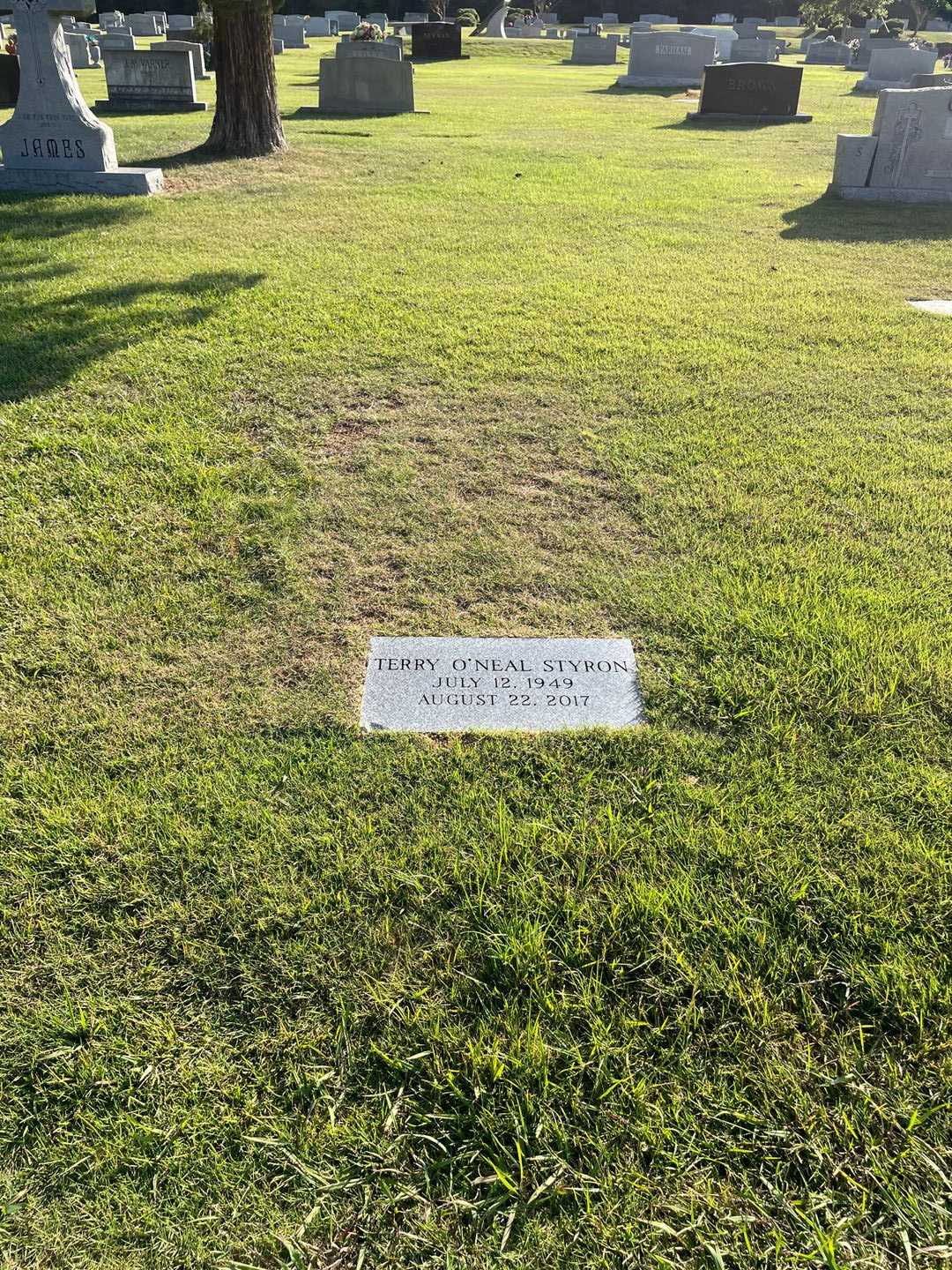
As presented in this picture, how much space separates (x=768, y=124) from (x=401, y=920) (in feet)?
62.1

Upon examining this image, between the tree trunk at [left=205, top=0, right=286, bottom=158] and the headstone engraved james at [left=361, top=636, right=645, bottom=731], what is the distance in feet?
31.8

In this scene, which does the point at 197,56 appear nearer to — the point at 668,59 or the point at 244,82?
the point at 244,82

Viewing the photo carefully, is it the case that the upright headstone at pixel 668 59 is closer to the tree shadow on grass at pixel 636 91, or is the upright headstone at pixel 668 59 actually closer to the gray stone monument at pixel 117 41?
the tree shadow on grass at pixel 636 91

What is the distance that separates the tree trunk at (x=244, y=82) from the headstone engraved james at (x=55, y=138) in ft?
5.83

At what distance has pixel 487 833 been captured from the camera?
7.38ft

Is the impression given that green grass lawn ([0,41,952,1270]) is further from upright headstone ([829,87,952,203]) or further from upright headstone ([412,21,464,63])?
upright headstone ([412,21,464,63])

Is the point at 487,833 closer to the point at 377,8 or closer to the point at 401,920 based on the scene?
the point at 401,920

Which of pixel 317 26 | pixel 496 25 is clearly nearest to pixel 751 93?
pixel 496 25

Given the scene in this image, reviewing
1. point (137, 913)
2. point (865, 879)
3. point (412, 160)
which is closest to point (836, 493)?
point (865, 879)

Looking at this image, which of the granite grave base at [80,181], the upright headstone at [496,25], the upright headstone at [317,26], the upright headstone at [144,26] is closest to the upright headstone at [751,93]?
the granite grave base at [80,181]

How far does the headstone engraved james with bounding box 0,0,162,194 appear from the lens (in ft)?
28.8

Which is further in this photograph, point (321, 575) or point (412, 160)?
point (412, 160)

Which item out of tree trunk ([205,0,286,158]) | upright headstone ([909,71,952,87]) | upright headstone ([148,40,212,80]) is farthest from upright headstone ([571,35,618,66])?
tree trunk ([205,0,286,158])

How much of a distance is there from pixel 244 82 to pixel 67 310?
6313 millimetres
